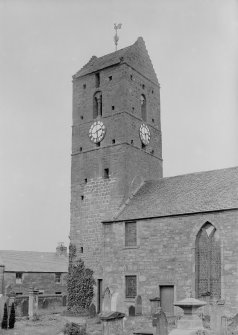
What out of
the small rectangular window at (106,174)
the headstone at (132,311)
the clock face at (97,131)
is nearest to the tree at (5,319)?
the headstone at (132,311)

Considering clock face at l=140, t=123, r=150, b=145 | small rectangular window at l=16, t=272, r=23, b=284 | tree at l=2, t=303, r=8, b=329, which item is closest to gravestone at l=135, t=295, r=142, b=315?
tree at l=2, t=303, r=8, b=329

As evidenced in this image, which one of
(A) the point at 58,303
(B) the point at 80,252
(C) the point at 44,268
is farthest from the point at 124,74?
(C) the point at 44,268

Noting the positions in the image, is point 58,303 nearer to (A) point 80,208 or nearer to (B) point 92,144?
(A) point 80,208

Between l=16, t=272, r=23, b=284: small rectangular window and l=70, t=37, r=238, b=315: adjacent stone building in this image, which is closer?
l=70, t=37, r=238, b=315: adjacent stone building

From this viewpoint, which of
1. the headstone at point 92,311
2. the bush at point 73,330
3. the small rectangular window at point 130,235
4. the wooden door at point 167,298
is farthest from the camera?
the headstone at point 92,311

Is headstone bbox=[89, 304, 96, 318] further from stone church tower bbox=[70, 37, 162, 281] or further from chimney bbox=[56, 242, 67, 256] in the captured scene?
chimney bbox=[56, 242, 67, 256]

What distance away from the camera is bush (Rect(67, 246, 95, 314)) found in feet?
107

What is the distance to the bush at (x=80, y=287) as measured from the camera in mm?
32594

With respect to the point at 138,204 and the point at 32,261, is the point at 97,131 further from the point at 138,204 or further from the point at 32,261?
the point at 32,261

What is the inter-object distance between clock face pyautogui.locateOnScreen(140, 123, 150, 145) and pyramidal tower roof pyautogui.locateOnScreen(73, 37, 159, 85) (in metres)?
4.32

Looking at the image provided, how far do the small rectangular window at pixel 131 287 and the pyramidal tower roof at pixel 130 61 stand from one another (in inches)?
630

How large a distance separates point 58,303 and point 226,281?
2124 cm

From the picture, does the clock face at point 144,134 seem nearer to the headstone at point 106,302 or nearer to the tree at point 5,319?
the headstone at point 106,302

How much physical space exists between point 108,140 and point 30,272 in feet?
72.6
